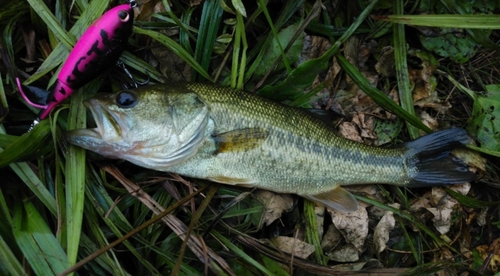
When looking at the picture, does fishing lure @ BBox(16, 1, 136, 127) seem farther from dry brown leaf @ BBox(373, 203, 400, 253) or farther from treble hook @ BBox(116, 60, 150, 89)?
dry brown leaf @ BBox(373, 203, 400, 253)

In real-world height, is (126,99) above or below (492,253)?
above

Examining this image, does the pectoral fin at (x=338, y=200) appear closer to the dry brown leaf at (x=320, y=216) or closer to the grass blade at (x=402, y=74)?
the dry brown leaf at (x=320, y=216)

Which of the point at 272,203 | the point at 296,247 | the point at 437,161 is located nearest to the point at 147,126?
the point at 272,203

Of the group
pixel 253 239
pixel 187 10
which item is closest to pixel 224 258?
pixel 253 239

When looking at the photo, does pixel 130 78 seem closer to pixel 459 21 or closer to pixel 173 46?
pixel 173 46

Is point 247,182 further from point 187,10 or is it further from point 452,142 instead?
point 452,142

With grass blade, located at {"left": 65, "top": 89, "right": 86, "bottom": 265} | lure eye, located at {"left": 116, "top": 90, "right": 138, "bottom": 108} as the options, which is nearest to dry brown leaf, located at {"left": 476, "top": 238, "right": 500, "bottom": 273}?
lure eye, located at {"left": 116, "top": 90, "right": 138, "bottom": 108}

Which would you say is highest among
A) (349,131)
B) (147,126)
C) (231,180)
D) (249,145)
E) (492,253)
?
(147,126)

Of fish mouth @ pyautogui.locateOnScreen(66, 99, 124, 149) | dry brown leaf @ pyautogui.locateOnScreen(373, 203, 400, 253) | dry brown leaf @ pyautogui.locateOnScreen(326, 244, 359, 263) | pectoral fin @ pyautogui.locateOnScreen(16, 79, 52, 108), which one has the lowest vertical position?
dry brown leaf @ pyautogui.locateOnScreen(326, 244, 359, 263)
